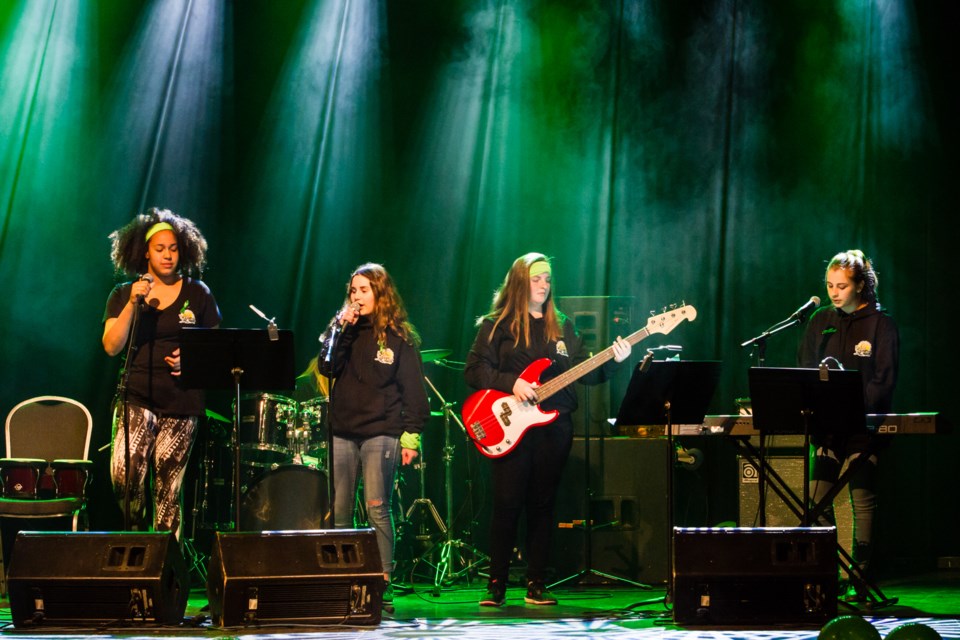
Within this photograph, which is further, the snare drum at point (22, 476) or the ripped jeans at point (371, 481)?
the snare drum at point (22, 476)

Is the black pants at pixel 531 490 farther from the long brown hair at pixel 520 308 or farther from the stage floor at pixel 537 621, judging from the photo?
the long brown hair at pixel 520 308

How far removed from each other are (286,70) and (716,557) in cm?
511

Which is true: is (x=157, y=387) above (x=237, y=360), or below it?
below

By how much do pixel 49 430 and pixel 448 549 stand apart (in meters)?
2.74

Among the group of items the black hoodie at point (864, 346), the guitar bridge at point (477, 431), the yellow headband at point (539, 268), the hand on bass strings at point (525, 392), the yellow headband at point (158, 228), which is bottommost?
the guitar bridge at point (477, 431)

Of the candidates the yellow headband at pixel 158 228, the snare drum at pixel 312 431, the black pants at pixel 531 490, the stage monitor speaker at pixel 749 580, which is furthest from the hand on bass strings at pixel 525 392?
the yellow headband at pixel 158 228

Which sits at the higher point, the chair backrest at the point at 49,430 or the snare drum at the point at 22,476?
the chair backrest at the point at 49,430

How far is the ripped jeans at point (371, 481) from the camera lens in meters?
5.66

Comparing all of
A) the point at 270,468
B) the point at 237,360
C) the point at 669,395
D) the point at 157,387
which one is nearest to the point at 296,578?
the point at 237,360

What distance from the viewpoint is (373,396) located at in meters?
5.71

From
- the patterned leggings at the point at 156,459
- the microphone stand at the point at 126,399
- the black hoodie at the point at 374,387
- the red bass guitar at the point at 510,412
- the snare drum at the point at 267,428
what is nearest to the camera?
the microphone stand at the point at 126,399

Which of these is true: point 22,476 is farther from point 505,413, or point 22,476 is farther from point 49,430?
point 505,413

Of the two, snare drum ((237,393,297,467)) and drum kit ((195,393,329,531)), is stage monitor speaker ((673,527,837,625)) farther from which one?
snare drum ((237,393,297,467))

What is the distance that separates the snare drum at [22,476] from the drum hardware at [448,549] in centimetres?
238
